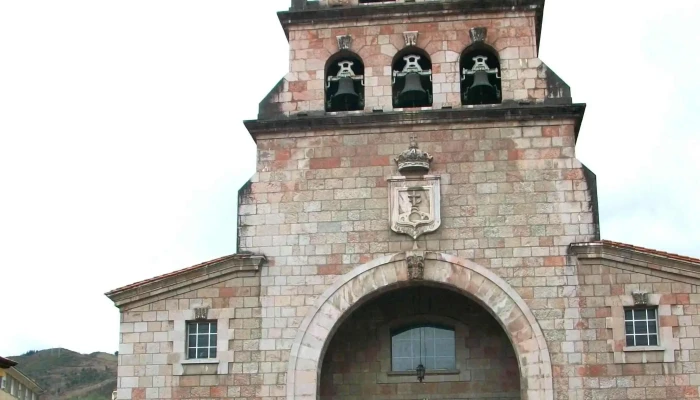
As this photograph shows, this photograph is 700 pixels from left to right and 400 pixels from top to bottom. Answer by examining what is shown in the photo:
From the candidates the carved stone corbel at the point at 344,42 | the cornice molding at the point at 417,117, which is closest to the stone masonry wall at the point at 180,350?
the cornice molding at the point at 417,117

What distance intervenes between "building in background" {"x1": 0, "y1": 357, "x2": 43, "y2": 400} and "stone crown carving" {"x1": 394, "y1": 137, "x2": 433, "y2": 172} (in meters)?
21.9

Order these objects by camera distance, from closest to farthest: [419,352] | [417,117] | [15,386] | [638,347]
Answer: [638,347] → [417,117] → [419,352] → [15,386]

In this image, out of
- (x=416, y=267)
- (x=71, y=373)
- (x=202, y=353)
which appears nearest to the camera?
(x=416, y=267)

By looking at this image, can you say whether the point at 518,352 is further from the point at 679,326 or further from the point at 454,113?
the point at 454,113

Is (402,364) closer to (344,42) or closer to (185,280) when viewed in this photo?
(185,280)

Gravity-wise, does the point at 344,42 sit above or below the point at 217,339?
above

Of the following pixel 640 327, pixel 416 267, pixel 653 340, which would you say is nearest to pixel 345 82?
pixel 416 267

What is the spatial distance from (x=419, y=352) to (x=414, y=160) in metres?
4.31

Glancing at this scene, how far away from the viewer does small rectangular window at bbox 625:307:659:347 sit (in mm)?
19906

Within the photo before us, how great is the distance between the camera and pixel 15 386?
45.5 meters

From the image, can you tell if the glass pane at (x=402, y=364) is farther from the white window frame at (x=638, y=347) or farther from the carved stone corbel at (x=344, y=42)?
the carved stone corbel at (x=344, y=42)

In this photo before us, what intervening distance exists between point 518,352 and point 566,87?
5.72 m

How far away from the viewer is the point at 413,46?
73.4ft

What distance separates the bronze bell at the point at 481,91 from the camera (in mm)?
21844
